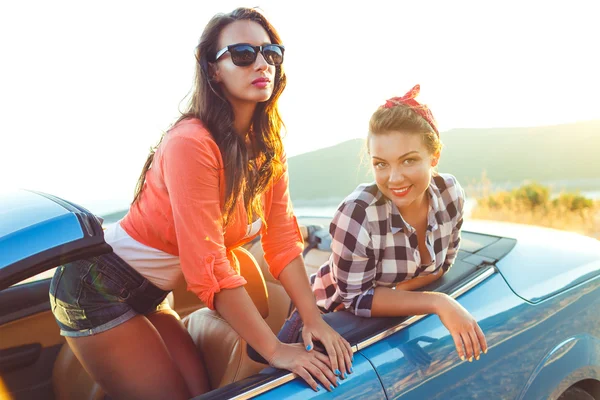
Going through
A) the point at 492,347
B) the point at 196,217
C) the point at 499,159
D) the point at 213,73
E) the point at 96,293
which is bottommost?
the point at 499,159

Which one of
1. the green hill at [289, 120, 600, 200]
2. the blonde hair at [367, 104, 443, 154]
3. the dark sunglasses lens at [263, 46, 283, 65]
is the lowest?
the green hill at [289, 120, 600, 200]

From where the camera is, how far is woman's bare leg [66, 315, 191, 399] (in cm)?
156

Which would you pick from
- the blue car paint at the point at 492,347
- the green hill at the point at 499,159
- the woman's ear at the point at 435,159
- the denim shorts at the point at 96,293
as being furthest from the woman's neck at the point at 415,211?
the green hill at the point at 499,159

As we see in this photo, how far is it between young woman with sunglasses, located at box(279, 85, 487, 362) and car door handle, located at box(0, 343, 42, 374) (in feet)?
4.10

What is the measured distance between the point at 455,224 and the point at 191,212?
1049mm

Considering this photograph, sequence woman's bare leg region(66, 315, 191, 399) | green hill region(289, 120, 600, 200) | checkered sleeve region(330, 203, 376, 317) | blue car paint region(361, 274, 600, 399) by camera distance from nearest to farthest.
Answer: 1. blue car paint region(361, 274, 600, 399)
2. woman's bare leg region(66, 315, 191, 399)
3. checkered sleeve region(330, 203, 376, 317)
4. green hill region(289, 120, 600, 200)

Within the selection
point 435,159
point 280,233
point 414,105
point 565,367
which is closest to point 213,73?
point 280,233

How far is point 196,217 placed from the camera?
144 centimetres

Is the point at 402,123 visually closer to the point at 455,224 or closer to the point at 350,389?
the point at 455,224

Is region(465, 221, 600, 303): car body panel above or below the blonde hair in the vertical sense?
below

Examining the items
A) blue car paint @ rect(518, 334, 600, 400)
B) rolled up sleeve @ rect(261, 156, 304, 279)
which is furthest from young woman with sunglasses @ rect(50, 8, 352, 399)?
blue car paint @ rect(518, 334, 600, 400)

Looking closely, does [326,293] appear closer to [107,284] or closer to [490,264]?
[490,264]

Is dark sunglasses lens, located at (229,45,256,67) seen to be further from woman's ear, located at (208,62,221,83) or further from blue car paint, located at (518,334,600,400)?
blue car paint, located at (518,334,600,400)

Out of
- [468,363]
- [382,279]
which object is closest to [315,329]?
[382,279]
